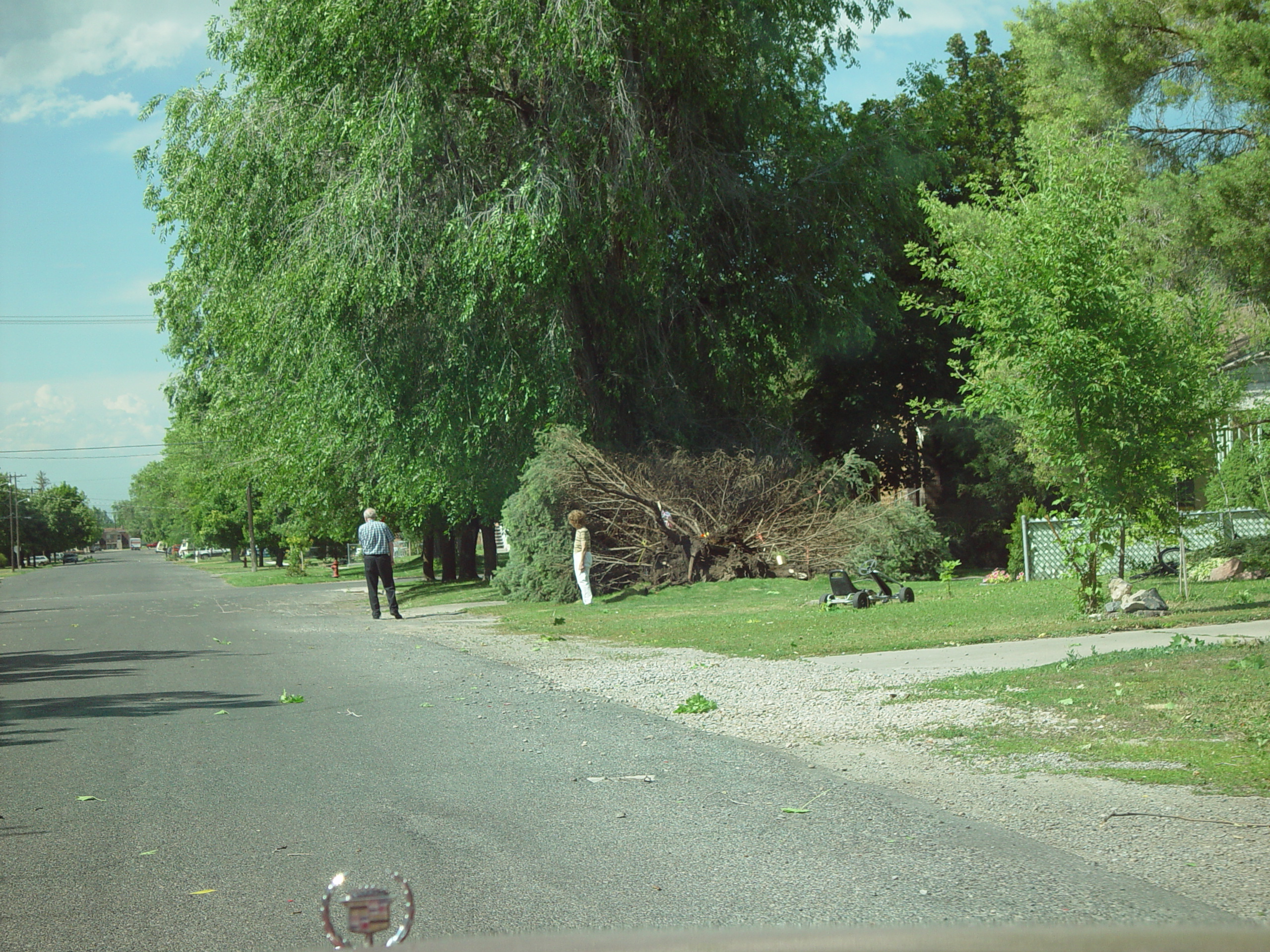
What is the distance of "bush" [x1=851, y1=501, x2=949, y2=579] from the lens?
21.2 m

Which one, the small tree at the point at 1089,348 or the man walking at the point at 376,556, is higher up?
the small tree at the point at 1089,348

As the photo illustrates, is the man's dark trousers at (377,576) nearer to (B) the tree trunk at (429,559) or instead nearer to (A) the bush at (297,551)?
(B) the tree trunk at (429,559)

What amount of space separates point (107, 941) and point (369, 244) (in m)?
16.9

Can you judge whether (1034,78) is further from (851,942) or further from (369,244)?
(851,942)

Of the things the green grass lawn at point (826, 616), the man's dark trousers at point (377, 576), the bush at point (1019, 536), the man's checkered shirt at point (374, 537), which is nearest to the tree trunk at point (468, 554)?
the green grass lawn at point (826, 616)

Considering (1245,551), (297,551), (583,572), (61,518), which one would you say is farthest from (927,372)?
(61,518)

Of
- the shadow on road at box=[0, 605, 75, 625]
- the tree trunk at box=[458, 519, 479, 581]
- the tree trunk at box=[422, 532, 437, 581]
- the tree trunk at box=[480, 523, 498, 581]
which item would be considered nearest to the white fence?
the tree trunk at box=[480, 523, 498, 581]

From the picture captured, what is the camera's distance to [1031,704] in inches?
313

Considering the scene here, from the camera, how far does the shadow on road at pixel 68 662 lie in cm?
1255

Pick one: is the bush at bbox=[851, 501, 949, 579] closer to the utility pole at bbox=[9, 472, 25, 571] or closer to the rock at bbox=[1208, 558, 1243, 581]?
the rock at bbox=[1208, 558, 1243, 581]

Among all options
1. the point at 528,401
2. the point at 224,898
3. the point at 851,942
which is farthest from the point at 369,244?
the point at 851,942

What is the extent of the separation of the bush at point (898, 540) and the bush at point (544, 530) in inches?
218

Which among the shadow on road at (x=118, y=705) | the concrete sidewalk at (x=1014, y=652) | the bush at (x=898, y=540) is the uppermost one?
the bush at (x=898, y=540)

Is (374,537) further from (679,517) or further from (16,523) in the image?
(16,523)
